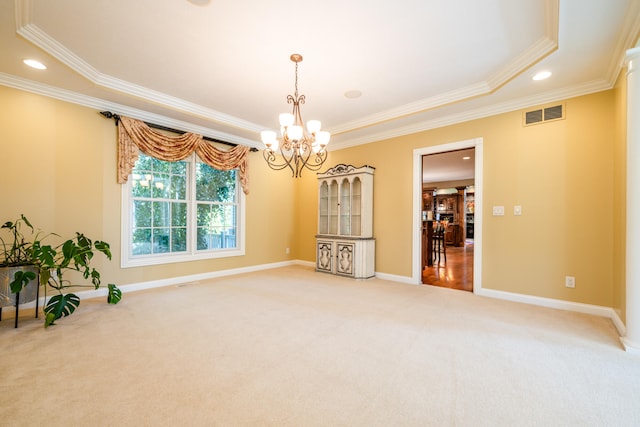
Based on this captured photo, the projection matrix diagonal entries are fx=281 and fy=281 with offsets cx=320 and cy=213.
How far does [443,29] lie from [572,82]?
1.94m

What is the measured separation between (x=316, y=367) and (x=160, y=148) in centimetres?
387

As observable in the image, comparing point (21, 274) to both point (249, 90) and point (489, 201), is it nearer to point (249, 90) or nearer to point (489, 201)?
point (249, 90)

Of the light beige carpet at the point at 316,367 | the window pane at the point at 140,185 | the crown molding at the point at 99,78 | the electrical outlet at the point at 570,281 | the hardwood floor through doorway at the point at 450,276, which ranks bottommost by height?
the hardwood floor through doorway at the point at 450,276

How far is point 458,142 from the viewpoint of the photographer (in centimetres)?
427

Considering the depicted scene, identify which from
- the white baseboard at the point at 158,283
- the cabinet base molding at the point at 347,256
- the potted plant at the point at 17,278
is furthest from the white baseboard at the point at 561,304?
the potted plant at the point at 17,278

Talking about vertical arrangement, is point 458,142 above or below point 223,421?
above

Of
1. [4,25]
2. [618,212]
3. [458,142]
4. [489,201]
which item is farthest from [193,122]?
[618,212]

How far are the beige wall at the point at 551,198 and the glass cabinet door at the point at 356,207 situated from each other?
4.94ft

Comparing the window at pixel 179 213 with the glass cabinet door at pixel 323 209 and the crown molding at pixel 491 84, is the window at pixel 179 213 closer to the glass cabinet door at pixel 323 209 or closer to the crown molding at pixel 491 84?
the glass cabinet door at pixel 323 209

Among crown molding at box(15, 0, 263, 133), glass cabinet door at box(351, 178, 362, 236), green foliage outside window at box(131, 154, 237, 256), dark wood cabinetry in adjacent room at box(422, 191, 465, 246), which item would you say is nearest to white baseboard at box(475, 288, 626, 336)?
glass cabinet door at box(351, 178, 362, 236)

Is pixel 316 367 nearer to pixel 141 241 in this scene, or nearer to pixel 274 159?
pixel 274 159

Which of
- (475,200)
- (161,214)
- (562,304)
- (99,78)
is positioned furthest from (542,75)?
(161,214)

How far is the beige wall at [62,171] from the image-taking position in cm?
327

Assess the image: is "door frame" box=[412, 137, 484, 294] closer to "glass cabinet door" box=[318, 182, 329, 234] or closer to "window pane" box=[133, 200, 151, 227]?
"glass cabinet door" box=[318, 182, 329, 234]
